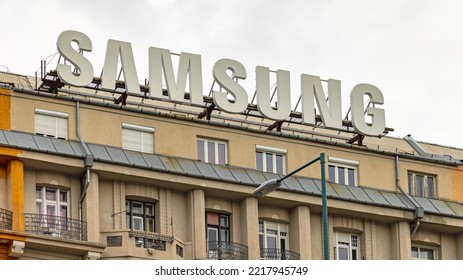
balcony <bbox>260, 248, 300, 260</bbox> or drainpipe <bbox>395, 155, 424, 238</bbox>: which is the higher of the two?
drainpipe <bbox>395, 155, 424, 238</bbox>

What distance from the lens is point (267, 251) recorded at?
234 feet

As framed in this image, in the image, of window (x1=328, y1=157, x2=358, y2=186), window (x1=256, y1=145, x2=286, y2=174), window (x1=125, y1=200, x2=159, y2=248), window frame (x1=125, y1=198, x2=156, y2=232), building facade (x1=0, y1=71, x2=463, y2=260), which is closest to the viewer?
building facade (x1=0, y1=71, x2=463, y2=260)

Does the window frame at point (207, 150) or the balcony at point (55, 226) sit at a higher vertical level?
the window frame at point (207, 150)

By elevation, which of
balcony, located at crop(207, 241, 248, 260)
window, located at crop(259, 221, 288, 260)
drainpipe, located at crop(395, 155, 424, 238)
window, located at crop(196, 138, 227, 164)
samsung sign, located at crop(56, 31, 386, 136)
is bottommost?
balcony, located at crop(207, 241, 248, 260)

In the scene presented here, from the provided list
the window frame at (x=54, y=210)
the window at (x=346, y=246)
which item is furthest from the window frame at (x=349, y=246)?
the window frame at (x=54, y=210)

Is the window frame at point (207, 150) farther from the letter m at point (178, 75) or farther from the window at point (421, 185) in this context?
the window at point (421, 185)

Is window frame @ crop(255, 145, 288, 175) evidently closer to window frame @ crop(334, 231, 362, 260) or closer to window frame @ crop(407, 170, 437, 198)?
window frame @ crop(334, 231, 362, 260)

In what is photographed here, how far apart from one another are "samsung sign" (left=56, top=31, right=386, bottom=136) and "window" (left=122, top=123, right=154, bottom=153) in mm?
1603

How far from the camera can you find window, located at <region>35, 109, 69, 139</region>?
6700 centimetres

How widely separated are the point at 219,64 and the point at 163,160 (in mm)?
6188

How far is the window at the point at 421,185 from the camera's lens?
77.8m

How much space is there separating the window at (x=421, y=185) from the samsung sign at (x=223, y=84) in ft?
10.7

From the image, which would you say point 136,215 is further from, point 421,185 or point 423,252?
point 421,185

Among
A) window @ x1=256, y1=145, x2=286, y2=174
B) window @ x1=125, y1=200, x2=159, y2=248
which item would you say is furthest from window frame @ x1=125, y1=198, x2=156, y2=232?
window @ x1=256, y1=145, x2=286, y2=174
